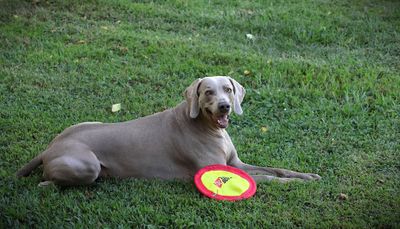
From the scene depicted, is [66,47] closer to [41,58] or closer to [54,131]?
[41,58]

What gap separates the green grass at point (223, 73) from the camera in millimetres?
4770

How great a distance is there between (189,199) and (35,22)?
5491 mm

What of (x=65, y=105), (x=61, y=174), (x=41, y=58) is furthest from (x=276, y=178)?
(x=41, y=58)

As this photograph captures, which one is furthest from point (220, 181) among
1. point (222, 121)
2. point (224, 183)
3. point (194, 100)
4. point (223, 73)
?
point (223, 73)

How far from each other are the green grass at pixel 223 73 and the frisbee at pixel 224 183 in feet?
0.30

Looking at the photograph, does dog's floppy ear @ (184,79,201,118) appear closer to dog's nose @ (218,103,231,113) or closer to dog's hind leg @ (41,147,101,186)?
dog's nose @ (218,103,231,113)

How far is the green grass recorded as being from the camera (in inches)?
188

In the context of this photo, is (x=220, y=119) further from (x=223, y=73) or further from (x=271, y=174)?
(x=223, y=73)

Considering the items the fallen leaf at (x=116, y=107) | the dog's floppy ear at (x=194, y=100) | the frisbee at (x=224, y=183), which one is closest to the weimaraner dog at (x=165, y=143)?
the dog's floppy ear at (x=194, y=100)

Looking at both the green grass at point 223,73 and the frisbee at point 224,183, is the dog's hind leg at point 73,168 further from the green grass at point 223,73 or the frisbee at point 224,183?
the frisbee at point 224,183

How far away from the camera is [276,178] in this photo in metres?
5.29

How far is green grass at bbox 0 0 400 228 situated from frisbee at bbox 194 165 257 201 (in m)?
0.09

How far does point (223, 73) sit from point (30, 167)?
3248 millimetres

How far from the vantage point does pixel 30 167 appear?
5234mm
